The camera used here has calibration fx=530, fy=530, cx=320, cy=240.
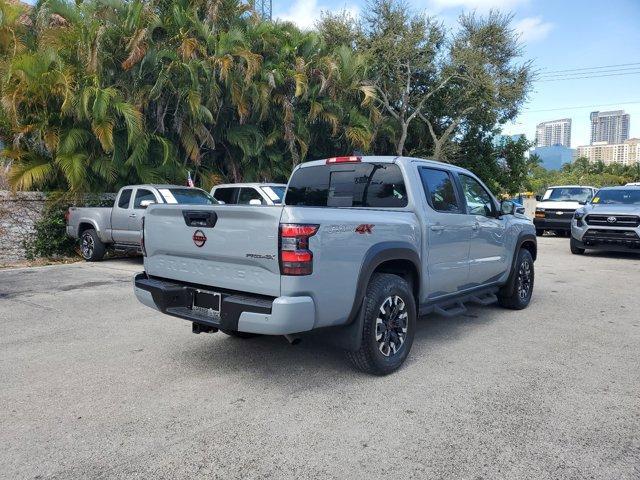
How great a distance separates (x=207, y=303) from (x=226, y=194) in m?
8.80

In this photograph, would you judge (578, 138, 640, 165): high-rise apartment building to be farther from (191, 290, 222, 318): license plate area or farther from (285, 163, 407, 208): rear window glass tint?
(191, 290, 222, 318): license plate area

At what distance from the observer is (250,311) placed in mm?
3711

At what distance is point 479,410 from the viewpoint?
3.73 m

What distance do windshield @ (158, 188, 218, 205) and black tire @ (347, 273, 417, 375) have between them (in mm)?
7263

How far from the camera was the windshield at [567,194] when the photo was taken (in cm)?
1818

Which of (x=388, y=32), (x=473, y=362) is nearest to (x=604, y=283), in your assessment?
(x=473, y=362)

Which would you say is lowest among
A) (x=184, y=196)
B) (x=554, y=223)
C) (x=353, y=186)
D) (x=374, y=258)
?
(x=554, y=223)

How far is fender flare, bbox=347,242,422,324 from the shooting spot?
4.04 metres

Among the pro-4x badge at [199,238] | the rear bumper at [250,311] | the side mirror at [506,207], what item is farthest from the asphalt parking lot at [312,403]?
the side mirror at [506,207]

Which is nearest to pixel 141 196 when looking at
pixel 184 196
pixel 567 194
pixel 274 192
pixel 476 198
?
pixel 184 196

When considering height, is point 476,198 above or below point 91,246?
above

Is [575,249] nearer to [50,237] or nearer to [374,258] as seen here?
[374,258]

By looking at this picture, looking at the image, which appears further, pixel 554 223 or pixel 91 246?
pixel 554 223

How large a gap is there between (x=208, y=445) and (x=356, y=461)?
902 millimetres
